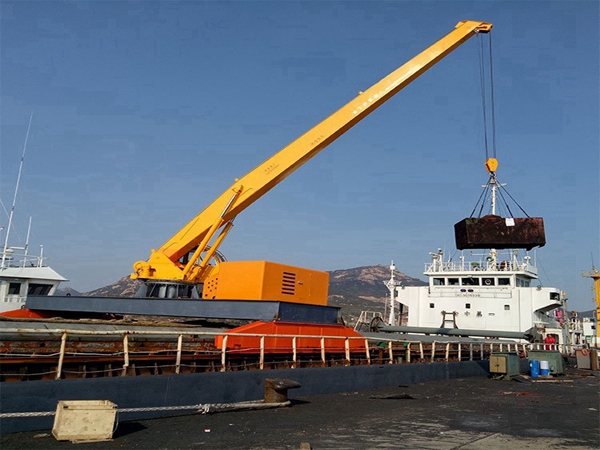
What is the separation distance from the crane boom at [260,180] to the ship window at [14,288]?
1044 cm

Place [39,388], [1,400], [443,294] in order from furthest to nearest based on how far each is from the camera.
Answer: [443,294] < [39,388] < [1,400]

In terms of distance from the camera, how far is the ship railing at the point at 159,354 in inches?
347

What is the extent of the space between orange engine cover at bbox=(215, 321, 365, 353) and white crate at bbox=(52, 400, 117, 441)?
13.7 feet

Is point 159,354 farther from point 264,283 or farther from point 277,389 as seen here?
point 264,283

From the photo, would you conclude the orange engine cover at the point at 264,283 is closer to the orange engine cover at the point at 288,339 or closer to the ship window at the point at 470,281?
the orange engine cover at the point at 288,339

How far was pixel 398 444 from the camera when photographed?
8.09 metres

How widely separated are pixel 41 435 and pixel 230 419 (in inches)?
138

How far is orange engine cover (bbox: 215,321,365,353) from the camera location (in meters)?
12.8

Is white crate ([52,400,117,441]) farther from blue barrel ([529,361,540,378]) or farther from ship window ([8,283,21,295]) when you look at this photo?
blue barrel ([529,361,540,378])

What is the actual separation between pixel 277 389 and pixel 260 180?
9.01 m

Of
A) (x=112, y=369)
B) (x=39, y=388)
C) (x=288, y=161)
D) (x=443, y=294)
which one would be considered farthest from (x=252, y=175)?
(x=443, y=294)

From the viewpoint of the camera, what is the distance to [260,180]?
720 inches

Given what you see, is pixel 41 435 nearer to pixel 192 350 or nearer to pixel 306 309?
pixel 192 350

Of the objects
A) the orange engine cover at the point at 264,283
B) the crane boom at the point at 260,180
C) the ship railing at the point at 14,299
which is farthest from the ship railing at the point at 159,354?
the ship railing at the point at 14,299
